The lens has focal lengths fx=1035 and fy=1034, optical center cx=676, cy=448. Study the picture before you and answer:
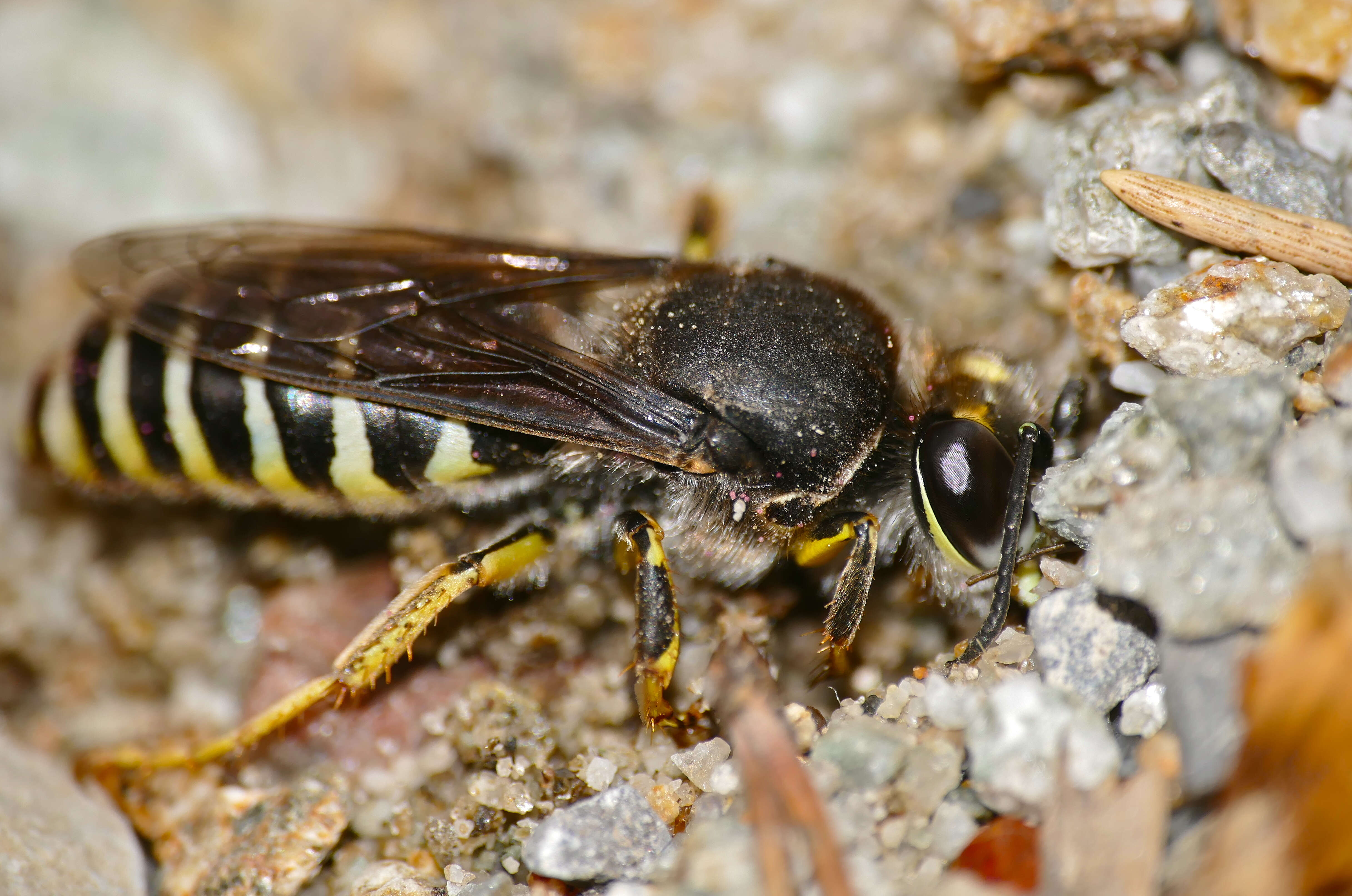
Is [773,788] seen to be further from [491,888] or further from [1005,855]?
[491,888]

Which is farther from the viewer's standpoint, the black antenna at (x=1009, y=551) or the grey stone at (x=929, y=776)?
the black antenna at (x=1009, y=551)

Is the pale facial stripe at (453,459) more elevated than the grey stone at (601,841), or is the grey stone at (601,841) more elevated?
the pale facial stripe at (453,459)

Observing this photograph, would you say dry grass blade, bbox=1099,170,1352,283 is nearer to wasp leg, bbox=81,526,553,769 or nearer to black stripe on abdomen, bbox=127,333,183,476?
wasp leg, bbox=81,526,553,769

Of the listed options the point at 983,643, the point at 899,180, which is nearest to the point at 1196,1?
the point at 899,180

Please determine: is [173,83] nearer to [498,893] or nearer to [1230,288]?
[498,893]

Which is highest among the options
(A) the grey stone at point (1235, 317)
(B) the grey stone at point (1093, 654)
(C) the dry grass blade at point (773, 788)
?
(A) the grey stone at point (1235, 317)

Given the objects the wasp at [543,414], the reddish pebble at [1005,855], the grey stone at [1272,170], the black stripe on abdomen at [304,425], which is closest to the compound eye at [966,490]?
the wasp at [543,414]

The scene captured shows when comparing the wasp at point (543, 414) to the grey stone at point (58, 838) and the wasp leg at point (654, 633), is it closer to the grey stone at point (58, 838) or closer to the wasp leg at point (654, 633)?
the wasp leg at point (654, 633)

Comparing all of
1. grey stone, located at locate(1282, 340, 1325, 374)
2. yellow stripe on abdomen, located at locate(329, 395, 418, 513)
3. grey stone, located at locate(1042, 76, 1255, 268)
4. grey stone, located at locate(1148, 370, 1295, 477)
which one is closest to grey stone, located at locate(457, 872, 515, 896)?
yellow stripe on abdomen, located at locate(329, 395, 418, 513)

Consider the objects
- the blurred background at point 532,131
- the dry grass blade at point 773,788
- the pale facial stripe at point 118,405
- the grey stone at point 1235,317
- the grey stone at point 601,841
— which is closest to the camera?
the dry grass blade at point 773,788
